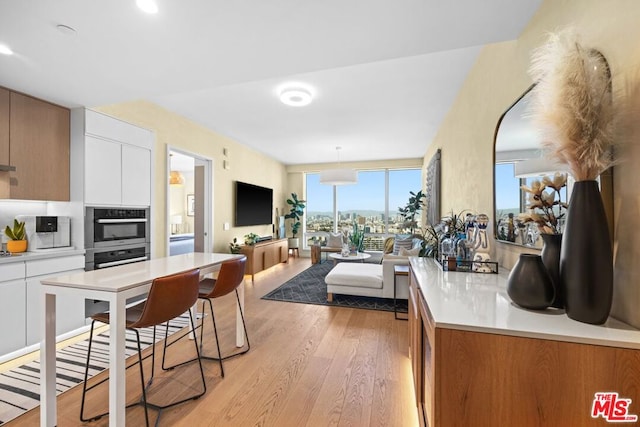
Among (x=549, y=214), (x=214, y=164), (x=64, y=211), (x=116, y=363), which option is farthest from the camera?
(x=214, y=164)

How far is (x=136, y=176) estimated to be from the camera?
3.43 m

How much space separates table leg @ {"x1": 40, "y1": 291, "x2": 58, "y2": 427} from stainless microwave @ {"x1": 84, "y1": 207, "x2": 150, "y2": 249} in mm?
1701

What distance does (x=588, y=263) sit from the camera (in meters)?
0.92

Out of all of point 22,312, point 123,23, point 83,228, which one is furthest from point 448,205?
point 22,312

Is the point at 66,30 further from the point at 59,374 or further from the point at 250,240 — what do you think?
the point at 250,240

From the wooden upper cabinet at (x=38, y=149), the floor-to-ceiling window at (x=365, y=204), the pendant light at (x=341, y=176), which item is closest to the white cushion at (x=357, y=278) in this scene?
the pendant light at (x=341, y=176)

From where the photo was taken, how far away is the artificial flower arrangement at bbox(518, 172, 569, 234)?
1.25m

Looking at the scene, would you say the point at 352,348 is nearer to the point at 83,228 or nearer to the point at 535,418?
the point at 535,418

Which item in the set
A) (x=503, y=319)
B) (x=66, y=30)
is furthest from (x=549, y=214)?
(x=66, y=30)

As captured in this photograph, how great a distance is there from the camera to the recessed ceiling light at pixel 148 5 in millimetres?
1528

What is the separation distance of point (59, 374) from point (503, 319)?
2964mm

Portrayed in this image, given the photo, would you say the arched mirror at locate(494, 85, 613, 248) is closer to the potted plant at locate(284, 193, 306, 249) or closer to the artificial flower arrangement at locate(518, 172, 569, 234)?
the artificial flower arrangement at locate(518, 172, 569, 234)

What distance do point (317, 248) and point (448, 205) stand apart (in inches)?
143

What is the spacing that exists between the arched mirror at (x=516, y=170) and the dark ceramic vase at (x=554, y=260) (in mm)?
168
